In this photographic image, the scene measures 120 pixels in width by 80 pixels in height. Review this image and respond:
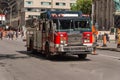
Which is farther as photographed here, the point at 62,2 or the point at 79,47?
the point at 62,2

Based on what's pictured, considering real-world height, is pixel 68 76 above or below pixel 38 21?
below

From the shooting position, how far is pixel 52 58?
1012 inches

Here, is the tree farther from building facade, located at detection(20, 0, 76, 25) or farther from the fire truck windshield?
the fire truck windshield

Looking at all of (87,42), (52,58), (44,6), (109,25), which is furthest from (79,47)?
(44,6)

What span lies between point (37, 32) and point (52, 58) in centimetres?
343

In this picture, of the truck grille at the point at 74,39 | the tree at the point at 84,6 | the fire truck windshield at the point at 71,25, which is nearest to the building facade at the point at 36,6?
the tree at the point at 84,6

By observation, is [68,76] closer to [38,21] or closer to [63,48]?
[63,48]

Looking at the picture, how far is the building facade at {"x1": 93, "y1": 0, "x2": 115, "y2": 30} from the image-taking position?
328 ft

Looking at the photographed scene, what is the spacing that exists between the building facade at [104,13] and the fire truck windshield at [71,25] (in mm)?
74118

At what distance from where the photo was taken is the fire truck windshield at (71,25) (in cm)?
2428

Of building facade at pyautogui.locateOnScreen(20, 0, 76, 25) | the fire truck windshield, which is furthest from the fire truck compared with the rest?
building facade at pyautogui.locateOnScreen(20, 0, 76, 25)

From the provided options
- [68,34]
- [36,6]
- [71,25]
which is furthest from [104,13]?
[68,34]

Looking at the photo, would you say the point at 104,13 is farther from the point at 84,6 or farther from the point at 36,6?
Answer: the point at 36,6

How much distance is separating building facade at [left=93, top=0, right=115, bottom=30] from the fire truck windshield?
7412 centimetres
